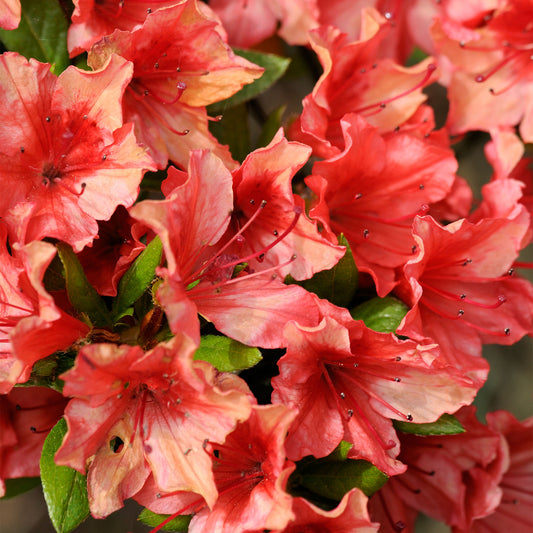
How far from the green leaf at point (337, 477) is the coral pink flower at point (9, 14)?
622 millimetres

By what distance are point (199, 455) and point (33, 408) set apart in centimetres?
27

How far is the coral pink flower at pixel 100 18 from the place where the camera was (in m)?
0.83

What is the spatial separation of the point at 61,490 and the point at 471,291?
0.58 meters

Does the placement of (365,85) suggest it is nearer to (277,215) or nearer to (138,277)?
(277,215)

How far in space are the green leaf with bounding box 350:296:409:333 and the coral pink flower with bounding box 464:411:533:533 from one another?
1.10 feet

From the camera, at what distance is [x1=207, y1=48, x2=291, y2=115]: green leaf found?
1015mm

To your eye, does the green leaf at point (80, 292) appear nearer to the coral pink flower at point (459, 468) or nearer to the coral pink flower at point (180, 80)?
the coral pink flower at point (180, 80)

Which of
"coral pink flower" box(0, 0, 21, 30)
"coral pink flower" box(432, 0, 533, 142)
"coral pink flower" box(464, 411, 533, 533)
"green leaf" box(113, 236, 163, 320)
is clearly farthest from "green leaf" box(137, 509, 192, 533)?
"coral pink flower" box(432, 0, 533, 142)

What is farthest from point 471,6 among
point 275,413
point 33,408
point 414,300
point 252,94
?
point 33,408

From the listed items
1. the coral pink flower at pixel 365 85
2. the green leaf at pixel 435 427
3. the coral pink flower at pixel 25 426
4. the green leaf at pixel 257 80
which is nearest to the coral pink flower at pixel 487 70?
the coral pink flower at pixel 365 85

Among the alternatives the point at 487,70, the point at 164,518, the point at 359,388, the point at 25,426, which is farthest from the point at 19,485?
the point at 487,70

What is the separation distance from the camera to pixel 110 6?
2.88 ft

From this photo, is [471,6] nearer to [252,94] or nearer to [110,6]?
[252,94]

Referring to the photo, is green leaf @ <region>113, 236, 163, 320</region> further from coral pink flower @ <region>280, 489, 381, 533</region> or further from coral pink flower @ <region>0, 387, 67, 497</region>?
coral pink flower @ <region>280, 489, 381, 533</region>
